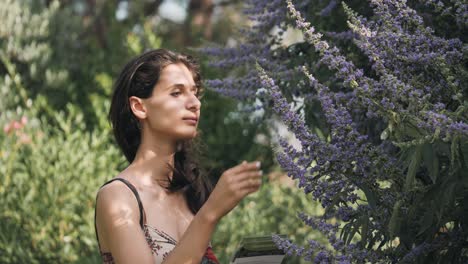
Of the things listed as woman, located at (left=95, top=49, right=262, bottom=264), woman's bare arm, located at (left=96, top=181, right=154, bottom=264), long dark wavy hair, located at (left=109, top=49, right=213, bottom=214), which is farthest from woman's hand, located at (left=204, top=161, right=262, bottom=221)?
long dark wavy hair, located at (left=109, top=49, right=213, bottom=214)

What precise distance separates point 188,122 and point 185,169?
0.34 meters

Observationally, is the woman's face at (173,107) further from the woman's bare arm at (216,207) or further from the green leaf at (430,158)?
the green leaf at (430,158)

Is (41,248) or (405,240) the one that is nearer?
(405,240)

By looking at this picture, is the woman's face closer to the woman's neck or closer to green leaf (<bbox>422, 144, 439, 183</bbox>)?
the woman's neck

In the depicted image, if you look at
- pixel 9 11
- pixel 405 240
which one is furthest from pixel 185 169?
pixel 9 11

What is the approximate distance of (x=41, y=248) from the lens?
6090 mm

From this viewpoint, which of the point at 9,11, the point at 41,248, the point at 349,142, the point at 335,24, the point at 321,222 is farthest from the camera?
the point at 9,11

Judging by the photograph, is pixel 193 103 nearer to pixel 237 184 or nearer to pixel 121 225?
pixel 121 225

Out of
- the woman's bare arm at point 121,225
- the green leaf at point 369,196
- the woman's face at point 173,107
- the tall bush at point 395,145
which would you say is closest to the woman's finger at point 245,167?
the tall bush at point 395,145

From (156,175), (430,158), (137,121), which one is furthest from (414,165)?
(137,121)

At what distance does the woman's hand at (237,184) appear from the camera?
6.80 feet

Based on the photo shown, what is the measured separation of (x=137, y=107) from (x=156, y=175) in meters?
0.26

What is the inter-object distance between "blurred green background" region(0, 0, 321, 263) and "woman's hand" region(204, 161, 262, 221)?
1944mm

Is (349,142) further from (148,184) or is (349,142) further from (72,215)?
(72,215)
